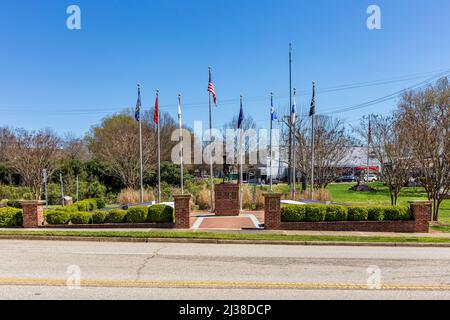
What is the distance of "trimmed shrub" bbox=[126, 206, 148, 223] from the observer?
14.3 m

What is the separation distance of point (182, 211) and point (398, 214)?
8.89 meters

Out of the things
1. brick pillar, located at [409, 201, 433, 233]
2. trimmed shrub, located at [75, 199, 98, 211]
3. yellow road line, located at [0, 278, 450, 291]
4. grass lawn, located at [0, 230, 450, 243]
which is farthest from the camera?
trimmed shrub, located at [75, 199, 98, 211]

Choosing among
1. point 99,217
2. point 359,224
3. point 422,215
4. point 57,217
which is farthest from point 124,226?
point 422,215

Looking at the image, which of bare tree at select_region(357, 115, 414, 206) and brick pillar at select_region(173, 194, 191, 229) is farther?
bare tree at select_region(357, 115, 414, 206)

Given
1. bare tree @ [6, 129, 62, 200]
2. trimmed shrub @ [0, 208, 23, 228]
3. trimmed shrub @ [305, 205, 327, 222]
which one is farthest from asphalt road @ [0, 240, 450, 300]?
bare tree @ [6, 129, 62, 200]

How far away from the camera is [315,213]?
14172mm

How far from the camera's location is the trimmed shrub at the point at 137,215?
14.3 metres

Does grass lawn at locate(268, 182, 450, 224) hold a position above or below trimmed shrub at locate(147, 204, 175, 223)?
below

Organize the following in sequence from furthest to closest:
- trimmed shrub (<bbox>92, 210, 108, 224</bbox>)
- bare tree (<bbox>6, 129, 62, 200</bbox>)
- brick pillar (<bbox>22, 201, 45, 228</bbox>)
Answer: bare tree (<bbox>6, 129, 62, 200</bbox>), trimmed shrub (<bbox>92, 210, 108, 224</bbox>), brick pillar (<bbox>22, 201, 45, 228</bbox>)

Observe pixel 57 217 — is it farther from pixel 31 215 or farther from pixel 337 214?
pixel 337 214

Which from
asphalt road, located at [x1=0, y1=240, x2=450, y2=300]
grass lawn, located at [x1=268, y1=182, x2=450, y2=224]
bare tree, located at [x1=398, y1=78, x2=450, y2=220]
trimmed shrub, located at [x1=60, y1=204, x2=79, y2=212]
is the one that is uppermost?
bare tree, located at [x1=398, y1=78, x2=450, y2=220]

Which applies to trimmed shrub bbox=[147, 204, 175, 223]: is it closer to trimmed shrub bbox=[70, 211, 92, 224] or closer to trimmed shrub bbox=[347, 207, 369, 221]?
trimmed shrub bbox=[70, 211, 92, 224]
